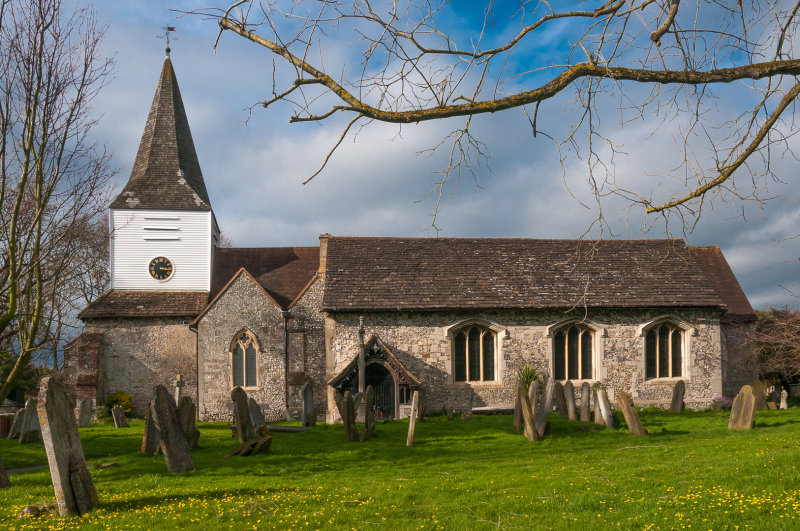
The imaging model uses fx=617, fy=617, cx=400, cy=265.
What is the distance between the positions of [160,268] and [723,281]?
2517cm

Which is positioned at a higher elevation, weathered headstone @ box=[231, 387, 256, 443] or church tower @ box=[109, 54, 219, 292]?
church tower @ box=[109, 54, 219, 292]

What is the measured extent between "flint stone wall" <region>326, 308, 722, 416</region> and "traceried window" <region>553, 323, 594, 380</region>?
300 millimetres

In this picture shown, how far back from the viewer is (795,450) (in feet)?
32.2

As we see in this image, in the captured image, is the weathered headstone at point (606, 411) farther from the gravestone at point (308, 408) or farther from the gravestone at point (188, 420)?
the gravestone at point (188, 420)

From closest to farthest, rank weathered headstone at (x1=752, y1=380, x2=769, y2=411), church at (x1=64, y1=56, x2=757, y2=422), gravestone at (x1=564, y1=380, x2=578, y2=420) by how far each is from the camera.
→ gravestone at (x1=564, y1=380, x2=578, y2=420) < weathered headstone at (x1=752, y1=380, x2=769, y2=411) < church at (x1=64, y1=56, x2=757, y2=422)

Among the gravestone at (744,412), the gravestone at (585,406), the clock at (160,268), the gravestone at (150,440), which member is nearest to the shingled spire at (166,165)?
the clock at (160,268)

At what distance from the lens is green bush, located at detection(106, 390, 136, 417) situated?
77.5 feet

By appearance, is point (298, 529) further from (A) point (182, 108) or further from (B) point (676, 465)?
(A) point (182, 108)

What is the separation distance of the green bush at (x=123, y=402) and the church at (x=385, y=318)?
21.1 inches

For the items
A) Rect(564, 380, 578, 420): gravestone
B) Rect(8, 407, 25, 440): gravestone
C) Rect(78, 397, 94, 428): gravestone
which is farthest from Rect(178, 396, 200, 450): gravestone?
Rect(564, 380, 578, 420): gravestone

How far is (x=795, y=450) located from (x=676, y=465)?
2.03 m

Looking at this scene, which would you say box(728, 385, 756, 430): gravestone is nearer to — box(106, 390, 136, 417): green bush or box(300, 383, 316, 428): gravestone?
box(300, 383, 316, 428): gravestone

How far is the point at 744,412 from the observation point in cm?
1438

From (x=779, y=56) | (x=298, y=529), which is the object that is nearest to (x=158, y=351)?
(x=298, y=529)
